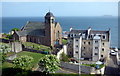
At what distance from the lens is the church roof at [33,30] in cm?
5075

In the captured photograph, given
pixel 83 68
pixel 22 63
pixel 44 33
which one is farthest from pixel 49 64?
pixel 44 33

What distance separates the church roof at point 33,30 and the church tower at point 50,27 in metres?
2.73

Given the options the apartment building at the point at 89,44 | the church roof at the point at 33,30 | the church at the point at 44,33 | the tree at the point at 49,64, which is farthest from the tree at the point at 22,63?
the church roof at the point at 33,30

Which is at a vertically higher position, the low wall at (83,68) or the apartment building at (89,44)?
the apartment building at (89,44)

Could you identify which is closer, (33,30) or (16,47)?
(16,47)

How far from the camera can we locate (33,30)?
173 feet

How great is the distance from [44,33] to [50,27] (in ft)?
13.2

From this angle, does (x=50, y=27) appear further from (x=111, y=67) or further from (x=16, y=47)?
(x=111, y=67)

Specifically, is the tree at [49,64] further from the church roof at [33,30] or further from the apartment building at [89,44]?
the church roof at [33,30]

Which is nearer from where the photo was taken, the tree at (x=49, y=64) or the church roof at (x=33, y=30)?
the tree at (x=49, y=64)

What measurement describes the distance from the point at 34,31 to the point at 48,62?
27.4 m

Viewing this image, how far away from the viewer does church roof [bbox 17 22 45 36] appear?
5075 cm

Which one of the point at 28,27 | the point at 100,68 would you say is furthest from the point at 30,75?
the point at 28,27

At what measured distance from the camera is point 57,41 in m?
51.2
